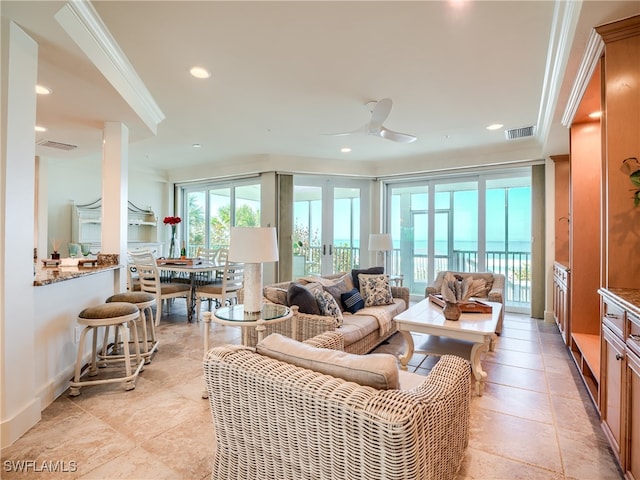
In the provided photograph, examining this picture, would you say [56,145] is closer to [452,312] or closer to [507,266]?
[452,312]

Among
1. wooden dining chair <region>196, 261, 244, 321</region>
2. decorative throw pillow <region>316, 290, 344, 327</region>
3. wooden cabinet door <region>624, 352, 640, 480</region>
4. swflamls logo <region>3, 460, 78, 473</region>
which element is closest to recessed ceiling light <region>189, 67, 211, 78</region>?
decorative throw pillow <region>316, 290, 344, 327</region>

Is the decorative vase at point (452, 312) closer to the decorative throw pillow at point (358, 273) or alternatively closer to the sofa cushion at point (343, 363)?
the decorative throw pillow at point (358, 273)

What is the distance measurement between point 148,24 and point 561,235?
523cm

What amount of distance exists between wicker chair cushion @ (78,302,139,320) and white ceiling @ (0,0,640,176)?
1776 millimetres

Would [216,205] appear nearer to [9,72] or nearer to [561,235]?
[9,72]

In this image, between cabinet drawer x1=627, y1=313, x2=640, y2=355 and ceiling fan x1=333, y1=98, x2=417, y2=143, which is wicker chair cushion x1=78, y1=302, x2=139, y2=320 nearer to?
ceiling fan x1=333, y1=98, x2=417, y2=143

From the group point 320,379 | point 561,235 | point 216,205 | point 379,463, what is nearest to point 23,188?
point 320,379

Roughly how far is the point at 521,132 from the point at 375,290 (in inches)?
115

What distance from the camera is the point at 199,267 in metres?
4.54

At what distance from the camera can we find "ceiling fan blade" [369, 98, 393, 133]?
2.94m

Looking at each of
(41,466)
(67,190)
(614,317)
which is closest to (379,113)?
(614,317)

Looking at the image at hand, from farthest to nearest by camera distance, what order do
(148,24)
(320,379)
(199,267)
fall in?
1. (199,267)
2. (148,24)
3. (320,379)

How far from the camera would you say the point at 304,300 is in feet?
9.57

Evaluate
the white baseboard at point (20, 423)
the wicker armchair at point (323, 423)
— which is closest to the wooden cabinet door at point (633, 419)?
the wicker armchair at point (323, 423)
